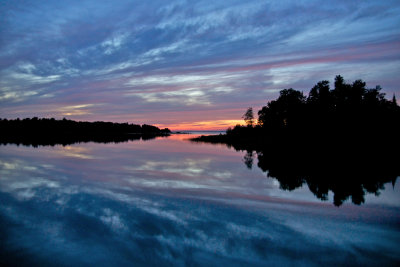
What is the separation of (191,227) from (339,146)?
43862 mm

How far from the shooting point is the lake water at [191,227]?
7781 millimetres

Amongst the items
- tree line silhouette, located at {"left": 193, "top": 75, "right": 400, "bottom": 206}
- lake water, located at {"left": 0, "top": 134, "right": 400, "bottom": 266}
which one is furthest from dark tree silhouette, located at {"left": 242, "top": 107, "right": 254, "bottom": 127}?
lake water, located at {"left": 0, "top": 134, "right": 400, "bottom": 266}

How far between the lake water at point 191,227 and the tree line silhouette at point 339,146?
123 inches

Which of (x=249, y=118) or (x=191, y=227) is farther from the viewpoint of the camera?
(x=249, y=118)

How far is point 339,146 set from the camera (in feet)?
148

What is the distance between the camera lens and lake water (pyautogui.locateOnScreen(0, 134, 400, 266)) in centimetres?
778

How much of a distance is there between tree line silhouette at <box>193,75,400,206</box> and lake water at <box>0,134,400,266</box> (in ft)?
10.2

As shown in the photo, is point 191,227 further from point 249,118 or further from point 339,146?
point 249,118

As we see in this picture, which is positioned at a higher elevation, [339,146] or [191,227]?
[339,146]

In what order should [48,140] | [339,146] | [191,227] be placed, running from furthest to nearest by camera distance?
[48,140] < [339,146] < [191,227]

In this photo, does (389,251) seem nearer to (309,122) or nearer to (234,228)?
(234,228)

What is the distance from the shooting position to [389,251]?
8.15 metres

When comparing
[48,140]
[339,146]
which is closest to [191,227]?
[339,146]

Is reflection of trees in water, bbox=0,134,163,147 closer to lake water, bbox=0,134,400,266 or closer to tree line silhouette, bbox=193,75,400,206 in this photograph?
tree line silhouette, bbox=193,75,400,206
